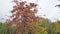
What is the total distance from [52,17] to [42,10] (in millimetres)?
197

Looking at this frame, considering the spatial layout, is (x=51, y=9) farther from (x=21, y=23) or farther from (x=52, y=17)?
(x=21, y=23)

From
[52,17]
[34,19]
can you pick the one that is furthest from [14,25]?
[52,17]

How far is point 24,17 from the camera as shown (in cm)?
436

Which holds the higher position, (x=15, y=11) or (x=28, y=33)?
(x=15, y=11)

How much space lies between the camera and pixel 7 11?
14.5ft

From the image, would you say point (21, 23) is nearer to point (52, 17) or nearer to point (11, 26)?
point (11, 26)

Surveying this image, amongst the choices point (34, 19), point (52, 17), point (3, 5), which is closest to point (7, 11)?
point (3, 5)

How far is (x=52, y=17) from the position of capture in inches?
174

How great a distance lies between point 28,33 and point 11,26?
30 centimetres

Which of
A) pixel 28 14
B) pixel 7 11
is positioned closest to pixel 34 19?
pixel 28 14

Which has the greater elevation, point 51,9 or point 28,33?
point 51,9

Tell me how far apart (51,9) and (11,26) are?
0.70 m

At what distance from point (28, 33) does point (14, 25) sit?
259 mm

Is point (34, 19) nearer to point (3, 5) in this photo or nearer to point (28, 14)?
point (28, 14)
